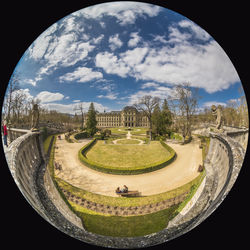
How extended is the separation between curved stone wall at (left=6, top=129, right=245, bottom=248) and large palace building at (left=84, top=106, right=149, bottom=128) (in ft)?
5.79

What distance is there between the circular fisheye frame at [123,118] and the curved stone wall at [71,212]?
28mm

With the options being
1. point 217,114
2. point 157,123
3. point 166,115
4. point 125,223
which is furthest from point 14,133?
point 217,114

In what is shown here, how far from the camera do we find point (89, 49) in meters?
3.54

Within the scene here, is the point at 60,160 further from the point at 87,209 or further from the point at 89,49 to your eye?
the point at 89,49

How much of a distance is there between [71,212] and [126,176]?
1686 millimetres

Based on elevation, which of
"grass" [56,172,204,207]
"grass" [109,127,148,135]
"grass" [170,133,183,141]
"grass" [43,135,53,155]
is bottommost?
"grass" [56,172,204,207]

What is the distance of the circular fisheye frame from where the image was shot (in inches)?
138

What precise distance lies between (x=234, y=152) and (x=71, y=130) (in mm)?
4561

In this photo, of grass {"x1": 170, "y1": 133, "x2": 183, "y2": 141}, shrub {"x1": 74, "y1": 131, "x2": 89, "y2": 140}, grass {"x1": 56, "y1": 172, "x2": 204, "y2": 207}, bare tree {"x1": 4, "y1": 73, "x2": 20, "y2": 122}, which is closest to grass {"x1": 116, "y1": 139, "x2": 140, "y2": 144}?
shrub {"x1": 74, "y1": 131, "x2": 89, "y2": 140}

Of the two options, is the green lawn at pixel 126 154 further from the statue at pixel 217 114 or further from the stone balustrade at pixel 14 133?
the stone balustrade at pixel 14 133

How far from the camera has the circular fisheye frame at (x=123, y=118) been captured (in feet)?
11.5

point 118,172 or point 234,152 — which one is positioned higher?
point 234,152

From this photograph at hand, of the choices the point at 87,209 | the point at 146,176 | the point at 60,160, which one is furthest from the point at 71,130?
the point at 146,176

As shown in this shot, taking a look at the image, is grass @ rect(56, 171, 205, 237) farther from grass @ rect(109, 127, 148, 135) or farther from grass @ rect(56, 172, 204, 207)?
grass @ rect(109, 127, 148, 135)
